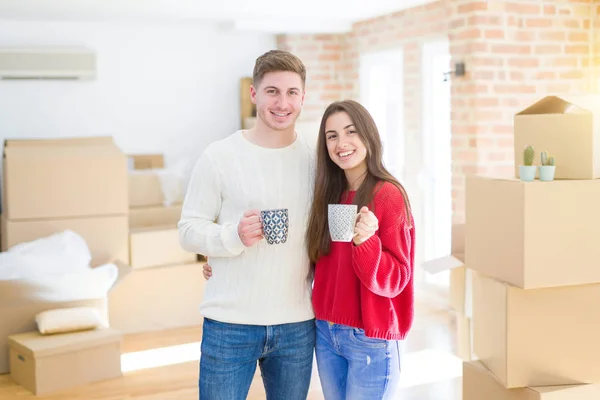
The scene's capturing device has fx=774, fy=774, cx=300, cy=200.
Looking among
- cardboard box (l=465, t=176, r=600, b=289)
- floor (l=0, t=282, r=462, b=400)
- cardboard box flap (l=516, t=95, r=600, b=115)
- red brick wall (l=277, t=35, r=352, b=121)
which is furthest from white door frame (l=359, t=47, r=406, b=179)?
cardboard box (l=465, t=176, r=600, b=289)

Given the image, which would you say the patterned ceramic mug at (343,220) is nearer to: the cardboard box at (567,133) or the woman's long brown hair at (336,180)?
the woman's long brown hair at (336,180)

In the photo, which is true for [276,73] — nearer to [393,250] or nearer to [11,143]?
[393,250]

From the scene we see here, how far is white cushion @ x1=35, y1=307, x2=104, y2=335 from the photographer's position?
385 cm

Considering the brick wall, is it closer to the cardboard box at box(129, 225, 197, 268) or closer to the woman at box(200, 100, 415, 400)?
the cardboard box at box(129, 225, 197, 268)

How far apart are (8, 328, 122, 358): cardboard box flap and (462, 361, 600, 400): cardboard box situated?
1.97 m

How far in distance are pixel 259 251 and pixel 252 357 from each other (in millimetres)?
273

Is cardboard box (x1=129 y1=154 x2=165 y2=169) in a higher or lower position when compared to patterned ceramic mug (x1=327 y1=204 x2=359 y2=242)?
higher

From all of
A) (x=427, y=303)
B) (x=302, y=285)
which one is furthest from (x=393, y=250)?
(x=427, y=303)

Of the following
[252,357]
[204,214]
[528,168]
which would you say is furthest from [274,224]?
[528,168]

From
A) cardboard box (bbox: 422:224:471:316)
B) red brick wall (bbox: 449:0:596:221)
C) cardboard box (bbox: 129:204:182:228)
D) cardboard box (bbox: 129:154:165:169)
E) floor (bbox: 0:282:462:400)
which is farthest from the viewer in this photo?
cardboard box (bbox: 129:154:165:169)

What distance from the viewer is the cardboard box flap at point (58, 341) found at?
12.1 feet

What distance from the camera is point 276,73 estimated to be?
6.31ft

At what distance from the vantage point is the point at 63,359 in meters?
3.75

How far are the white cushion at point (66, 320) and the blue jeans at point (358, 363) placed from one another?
2252mm
